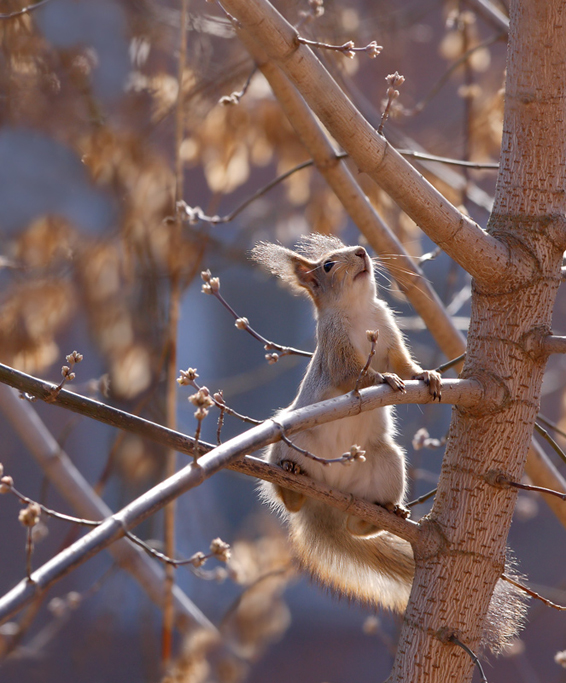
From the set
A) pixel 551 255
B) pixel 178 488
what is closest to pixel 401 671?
pixel 178 488

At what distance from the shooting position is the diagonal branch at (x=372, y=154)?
44.5 inches

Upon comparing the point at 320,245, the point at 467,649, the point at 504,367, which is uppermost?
the point at 320,245

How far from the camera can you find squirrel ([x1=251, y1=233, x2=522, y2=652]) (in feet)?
6.00

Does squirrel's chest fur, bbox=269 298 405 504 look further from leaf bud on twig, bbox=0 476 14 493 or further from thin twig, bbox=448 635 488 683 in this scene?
leaf bud on twig, bbox=0 476 14 493

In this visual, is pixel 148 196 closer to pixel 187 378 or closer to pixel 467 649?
pixel 187 378

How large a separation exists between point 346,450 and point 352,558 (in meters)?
0.30

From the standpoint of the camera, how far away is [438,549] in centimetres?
138

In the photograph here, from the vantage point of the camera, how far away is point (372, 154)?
124 cm

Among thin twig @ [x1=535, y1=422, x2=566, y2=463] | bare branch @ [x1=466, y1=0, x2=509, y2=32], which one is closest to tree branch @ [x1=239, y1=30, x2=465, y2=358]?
thin twig @ [x1=535, y1=422, x2=566, y2=463]

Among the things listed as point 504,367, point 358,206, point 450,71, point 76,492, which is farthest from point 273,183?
point 76,492

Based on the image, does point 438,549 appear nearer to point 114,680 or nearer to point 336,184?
point 336,184

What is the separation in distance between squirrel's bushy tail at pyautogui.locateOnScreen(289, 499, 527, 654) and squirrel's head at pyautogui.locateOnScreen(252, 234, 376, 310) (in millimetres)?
626

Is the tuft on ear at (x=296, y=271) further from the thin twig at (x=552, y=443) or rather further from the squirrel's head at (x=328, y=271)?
the thin twig at (x=552, y=443)

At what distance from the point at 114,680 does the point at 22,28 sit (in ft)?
13.9
